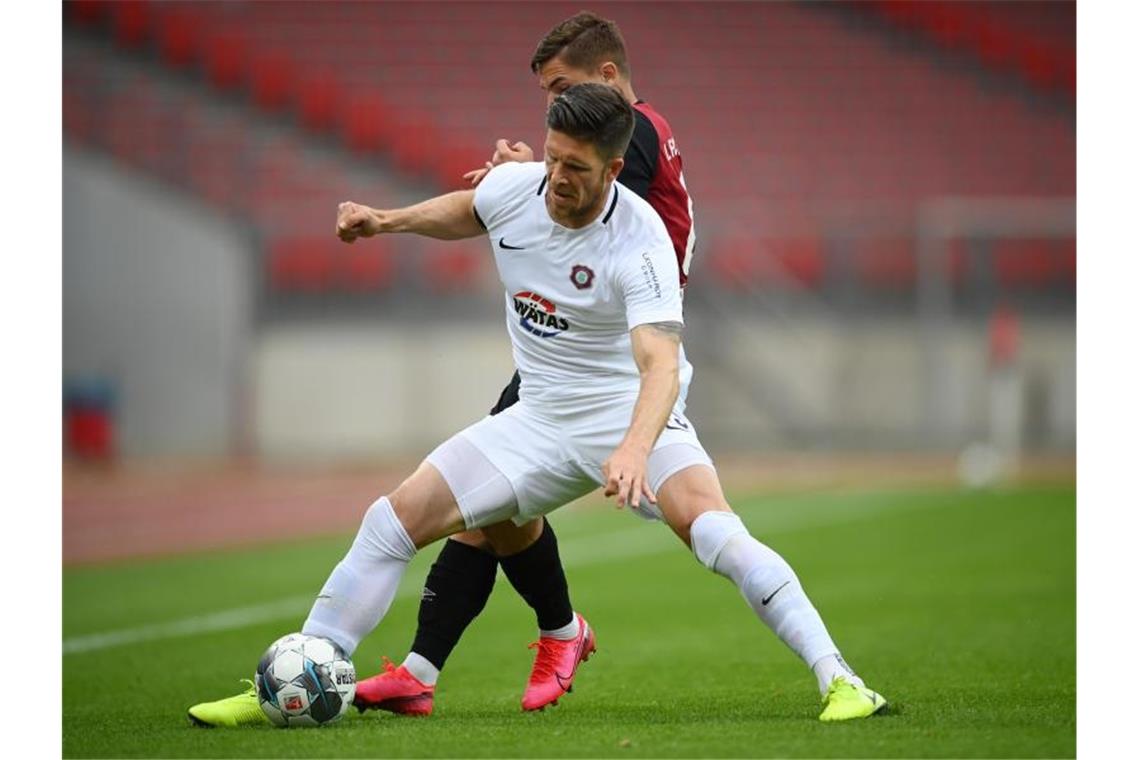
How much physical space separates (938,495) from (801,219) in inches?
244

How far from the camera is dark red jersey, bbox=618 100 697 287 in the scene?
6223mm

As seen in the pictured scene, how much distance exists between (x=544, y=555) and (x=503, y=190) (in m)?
1.41

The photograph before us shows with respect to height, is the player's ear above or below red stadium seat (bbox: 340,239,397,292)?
below

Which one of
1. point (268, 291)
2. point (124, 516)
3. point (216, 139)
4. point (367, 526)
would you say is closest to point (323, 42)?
point (216, 139)

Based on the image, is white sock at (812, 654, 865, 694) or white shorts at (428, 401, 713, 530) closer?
white sock at (812, 654, 865, 694)

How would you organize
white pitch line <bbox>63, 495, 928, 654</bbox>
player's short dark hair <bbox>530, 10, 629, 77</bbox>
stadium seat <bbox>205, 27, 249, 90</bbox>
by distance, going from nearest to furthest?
player's short dark hair <bbox>530, 10, 629, 77</bbox>, white pitch line <bbox>63, 495, 928, 654</bbox>, stadium seat <bbox>205, 27, 249, 90</bbox>

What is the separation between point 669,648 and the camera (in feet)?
29.3

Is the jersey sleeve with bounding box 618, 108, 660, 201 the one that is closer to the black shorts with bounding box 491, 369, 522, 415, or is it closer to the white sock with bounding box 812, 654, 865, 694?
the black shorts with bounding box 491, 369, 522, 415

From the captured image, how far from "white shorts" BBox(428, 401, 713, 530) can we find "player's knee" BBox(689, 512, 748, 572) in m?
0.19

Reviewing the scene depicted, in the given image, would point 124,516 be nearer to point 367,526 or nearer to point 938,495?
point 938,495

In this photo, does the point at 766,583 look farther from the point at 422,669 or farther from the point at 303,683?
the point at 303,683

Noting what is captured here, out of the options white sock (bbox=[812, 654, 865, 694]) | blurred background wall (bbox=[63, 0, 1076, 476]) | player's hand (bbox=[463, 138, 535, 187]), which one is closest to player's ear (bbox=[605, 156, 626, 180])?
player's hand (bbox=[463, 138, 535, 187])

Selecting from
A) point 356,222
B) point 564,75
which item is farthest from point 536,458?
point 564,75

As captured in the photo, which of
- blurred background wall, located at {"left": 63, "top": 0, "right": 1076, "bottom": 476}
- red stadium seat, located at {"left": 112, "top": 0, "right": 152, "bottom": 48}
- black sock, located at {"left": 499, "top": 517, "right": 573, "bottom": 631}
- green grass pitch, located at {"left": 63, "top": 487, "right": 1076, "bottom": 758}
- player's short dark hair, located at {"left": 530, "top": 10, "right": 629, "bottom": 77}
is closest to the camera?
green grass pitch, located at {"left": 63, "top": 487, "right": 1076, "bottom": 758}
